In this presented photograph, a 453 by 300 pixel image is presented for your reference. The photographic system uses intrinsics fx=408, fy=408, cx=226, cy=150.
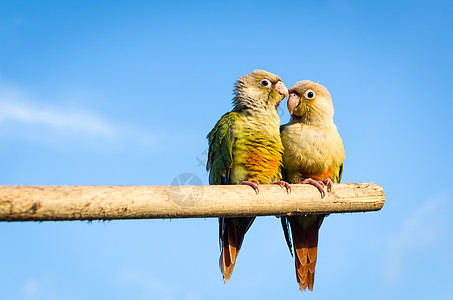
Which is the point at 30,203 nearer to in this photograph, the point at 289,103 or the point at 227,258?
the point at 227,258

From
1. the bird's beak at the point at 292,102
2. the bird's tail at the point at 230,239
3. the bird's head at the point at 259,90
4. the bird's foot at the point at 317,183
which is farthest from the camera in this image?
the bird's beak at the point at 292,102

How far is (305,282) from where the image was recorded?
385 cm

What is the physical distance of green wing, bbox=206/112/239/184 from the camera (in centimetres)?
346

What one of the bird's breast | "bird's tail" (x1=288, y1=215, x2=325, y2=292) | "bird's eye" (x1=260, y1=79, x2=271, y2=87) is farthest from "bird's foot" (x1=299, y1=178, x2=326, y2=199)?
"bird's eye" (x1=260, y1=79, x2=271, y2=87)

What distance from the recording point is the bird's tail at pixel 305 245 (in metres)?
3.86

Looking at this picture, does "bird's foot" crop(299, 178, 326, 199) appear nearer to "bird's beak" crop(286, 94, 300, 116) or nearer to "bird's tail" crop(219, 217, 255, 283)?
"bird's tail" crop(219, 217, 255, 283)

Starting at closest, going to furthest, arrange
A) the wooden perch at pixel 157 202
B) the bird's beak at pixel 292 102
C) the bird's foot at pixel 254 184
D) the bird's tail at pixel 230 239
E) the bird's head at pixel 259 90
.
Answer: the wooden perch at pixel 157 202
the bird's foot at pixel 254 184
the bird's tail at pixel 230 239
the bird's head at pixel 259 90
the bird's beak at pixel 292 102

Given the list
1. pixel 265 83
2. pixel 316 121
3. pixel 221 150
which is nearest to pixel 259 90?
pixel 265 83

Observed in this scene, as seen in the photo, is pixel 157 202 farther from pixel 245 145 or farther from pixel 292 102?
pixel 292 102

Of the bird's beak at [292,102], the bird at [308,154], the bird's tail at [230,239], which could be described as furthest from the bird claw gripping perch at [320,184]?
the bird's beak at [292,102]

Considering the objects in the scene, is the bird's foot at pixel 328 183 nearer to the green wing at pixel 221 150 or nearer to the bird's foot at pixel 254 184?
the bird's foot at pixel 254 184

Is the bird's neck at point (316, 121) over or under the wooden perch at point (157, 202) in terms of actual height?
over

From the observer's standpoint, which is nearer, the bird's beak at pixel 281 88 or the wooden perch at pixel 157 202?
the wooden perch at pixel 157 202

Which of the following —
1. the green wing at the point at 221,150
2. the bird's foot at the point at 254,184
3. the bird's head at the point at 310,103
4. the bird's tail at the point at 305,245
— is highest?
the bird's head at the point at 310,103
